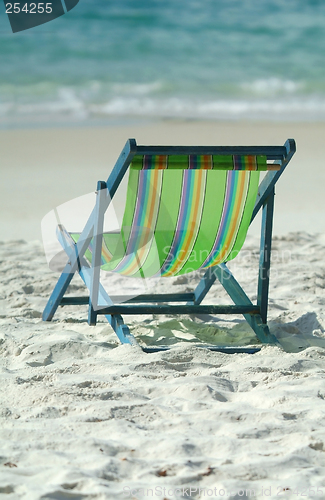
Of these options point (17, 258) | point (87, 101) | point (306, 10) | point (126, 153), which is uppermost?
point (306, 10)

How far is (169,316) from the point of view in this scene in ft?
10.8

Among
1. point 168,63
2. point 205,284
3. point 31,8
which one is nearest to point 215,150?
point 205,284

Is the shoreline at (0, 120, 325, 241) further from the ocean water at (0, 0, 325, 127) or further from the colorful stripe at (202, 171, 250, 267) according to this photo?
the colorful stripe at (202, 171, 250, 267)

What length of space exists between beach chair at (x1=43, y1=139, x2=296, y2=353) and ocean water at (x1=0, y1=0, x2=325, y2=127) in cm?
860

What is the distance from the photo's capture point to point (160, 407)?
2045 mm

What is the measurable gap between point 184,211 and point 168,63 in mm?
11396

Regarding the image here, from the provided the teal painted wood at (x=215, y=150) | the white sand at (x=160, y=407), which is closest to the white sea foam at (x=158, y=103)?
the white sand at (x=160, y=407)

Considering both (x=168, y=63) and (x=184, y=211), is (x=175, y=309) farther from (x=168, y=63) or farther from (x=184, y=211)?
(x=168, y=63)

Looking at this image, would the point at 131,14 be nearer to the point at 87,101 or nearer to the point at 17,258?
Result: the point at 87,101

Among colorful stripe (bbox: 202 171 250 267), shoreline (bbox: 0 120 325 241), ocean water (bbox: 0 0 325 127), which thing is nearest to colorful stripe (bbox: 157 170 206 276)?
colorful stripe (bbox: 202 171 250 267)

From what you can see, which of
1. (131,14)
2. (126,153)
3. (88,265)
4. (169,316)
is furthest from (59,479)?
(131,14)

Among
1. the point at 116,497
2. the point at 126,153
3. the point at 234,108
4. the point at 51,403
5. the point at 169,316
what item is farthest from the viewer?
the point at 234,108

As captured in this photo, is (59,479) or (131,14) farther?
(131,14)

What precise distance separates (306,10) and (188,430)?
48.9ft
